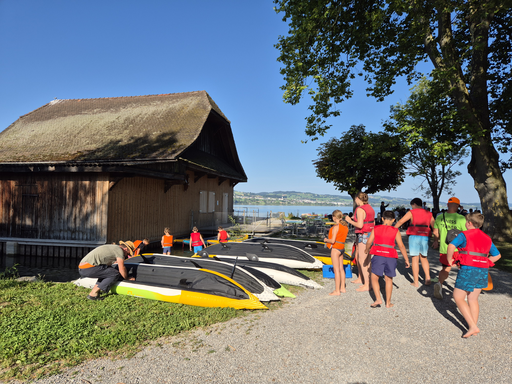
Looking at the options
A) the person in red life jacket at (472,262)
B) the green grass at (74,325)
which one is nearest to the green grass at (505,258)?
the person in red life jacket at (472,262)

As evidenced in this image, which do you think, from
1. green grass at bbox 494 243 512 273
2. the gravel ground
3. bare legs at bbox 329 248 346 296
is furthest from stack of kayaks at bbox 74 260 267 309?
green grass at bbox 494 243 512 273

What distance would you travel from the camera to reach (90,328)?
4.45 m

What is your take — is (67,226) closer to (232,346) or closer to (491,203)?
(232,346)

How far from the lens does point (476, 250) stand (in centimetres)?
405

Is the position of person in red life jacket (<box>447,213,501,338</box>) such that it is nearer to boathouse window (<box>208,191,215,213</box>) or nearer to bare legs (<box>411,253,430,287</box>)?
bare legs (<box>411,253,430,287</box>)

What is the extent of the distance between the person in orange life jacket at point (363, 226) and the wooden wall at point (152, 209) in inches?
381

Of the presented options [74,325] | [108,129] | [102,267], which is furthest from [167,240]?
[108,129]

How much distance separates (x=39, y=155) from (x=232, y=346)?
1496cm

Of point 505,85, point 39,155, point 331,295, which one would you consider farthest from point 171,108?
point 505,85

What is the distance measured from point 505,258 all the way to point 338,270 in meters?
7.58

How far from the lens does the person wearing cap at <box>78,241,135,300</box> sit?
5.95 metres

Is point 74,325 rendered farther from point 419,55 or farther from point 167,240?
point 419,55

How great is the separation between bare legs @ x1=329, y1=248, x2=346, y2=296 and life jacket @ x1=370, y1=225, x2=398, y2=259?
36.3 inches

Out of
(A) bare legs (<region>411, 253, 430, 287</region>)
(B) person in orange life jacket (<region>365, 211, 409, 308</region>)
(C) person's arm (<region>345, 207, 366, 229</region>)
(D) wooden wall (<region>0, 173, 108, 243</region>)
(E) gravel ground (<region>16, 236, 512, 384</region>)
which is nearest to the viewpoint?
(E) gravel ground (<region>16, 236, 512, 384</region>)
